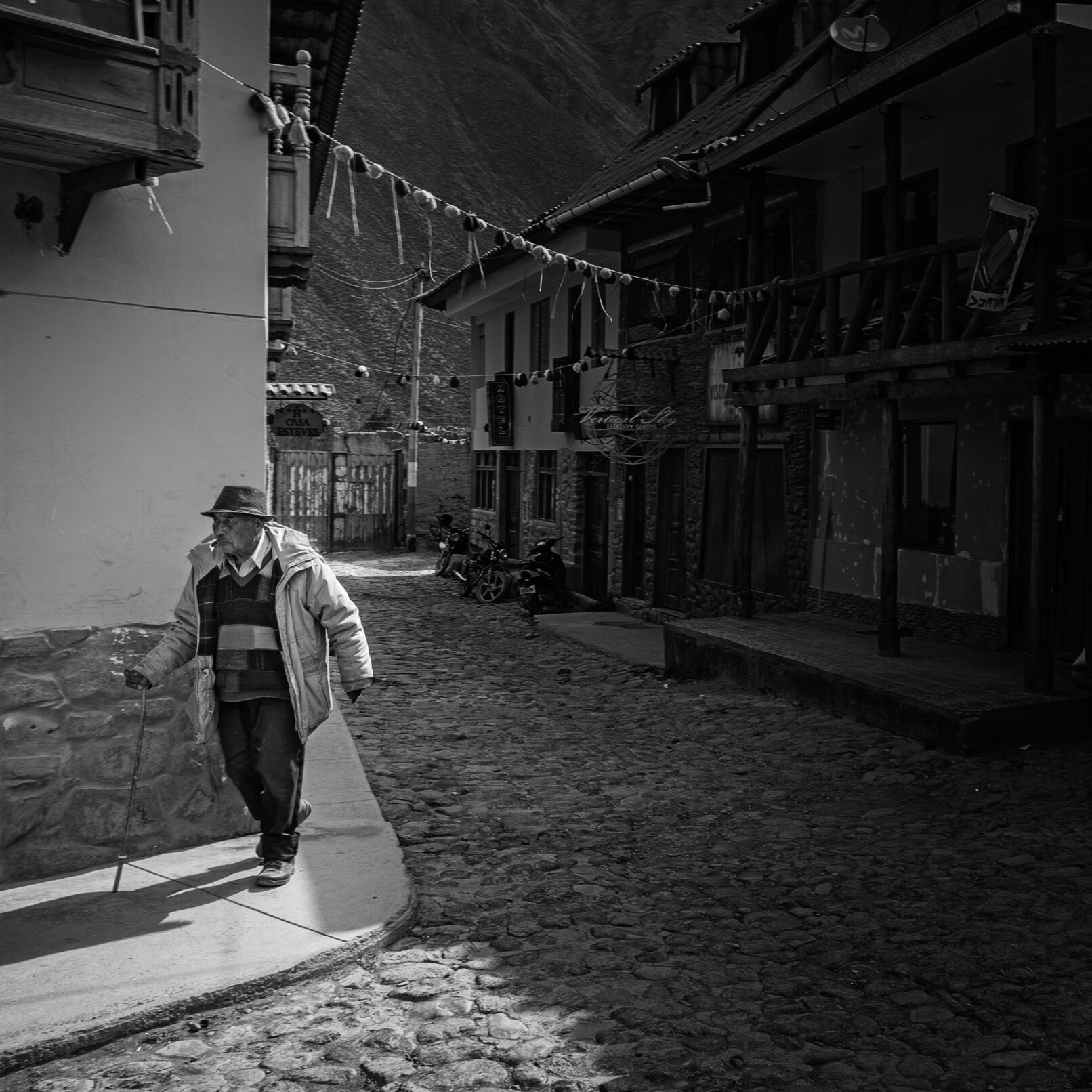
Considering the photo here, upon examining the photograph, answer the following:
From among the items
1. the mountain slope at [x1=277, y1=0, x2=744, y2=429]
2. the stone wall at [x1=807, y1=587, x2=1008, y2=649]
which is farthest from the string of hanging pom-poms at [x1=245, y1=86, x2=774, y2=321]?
the mountain slope at [x1=277, y1=0, x2=744, y2=429]

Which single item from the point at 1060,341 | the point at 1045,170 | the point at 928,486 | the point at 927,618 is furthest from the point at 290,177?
the point at 927,618

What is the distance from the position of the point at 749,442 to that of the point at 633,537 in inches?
188

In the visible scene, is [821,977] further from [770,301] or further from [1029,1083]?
[770,301]

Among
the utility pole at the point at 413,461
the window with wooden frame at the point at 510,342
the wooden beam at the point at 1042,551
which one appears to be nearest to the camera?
the wooden beam at the point at 1042,551

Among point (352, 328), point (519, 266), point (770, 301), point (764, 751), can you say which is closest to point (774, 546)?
point (770, 301)

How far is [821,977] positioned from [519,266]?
15.8 m

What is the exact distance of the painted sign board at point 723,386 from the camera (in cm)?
1285

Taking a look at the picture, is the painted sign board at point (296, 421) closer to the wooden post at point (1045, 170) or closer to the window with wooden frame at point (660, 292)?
the window with wooden frame at point (660, 292)

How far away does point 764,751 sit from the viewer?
26.1 feet

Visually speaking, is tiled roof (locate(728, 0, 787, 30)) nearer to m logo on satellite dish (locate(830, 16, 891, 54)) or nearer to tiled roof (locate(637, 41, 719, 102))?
tiled roof (locate(637, 41, 719, 102))

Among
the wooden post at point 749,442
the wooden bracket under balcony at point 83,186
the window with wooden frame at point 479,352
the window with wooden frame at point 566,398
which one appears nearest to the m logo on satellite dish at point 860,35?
the wooden post at point 749,442

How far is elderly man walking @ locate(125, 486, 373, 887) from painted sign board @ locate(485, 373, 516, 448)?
52.1 ft

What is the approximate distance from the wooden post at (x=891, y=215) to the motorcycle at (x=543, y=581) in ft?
25.8

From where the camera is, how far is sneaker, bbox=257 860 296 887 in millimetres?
4770
